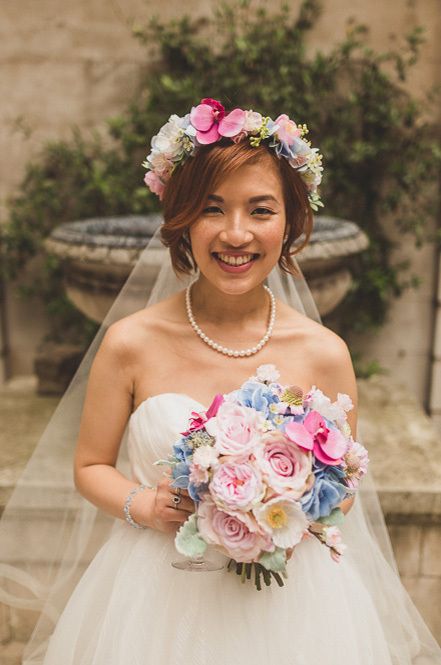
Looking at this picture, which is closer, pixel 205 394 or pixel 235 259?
pixel 235 259

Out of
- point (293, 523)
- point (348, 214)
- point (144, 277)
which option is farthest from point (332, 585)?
point (348, 214)

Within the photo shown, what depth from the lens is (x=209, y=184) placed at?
1542 millimetres

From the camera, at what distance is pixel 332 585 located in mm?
1670

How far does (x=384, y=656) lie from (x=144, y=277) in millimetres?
1367

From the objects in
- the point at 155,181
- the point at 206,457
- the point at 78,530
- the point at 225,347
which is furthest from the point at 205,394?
the point at 78,530

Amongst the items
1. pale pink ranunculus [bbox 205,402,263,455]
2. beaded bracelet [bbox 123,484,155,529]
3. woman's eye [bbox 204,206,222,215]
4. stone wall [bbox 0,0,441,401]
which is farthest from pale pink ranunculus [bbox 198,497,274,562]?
stone wall [bbox 0,0,441,401]

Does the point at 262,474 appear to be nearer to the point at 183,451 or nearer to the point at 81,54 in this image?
the point at 183,451

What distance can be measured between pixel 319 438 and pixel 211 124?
0.77 m

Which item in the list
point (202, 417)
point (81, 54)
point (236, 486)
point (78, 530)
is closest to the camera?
point (236, 486)

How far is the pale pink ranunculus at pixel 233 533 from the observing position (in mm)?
1237

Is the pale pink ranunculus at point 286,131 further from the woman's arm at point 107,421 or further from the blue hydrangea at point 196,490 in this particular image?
the blue hydrangea at point 196,490

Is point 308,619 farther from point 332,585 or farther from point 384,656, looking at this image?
point 384,656

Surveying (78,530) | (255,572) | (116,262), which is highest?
(116,262)

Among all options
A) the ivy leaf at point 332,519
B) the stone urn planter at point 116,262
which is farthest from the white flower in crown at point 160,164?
the stone urn planter at point 116,262
